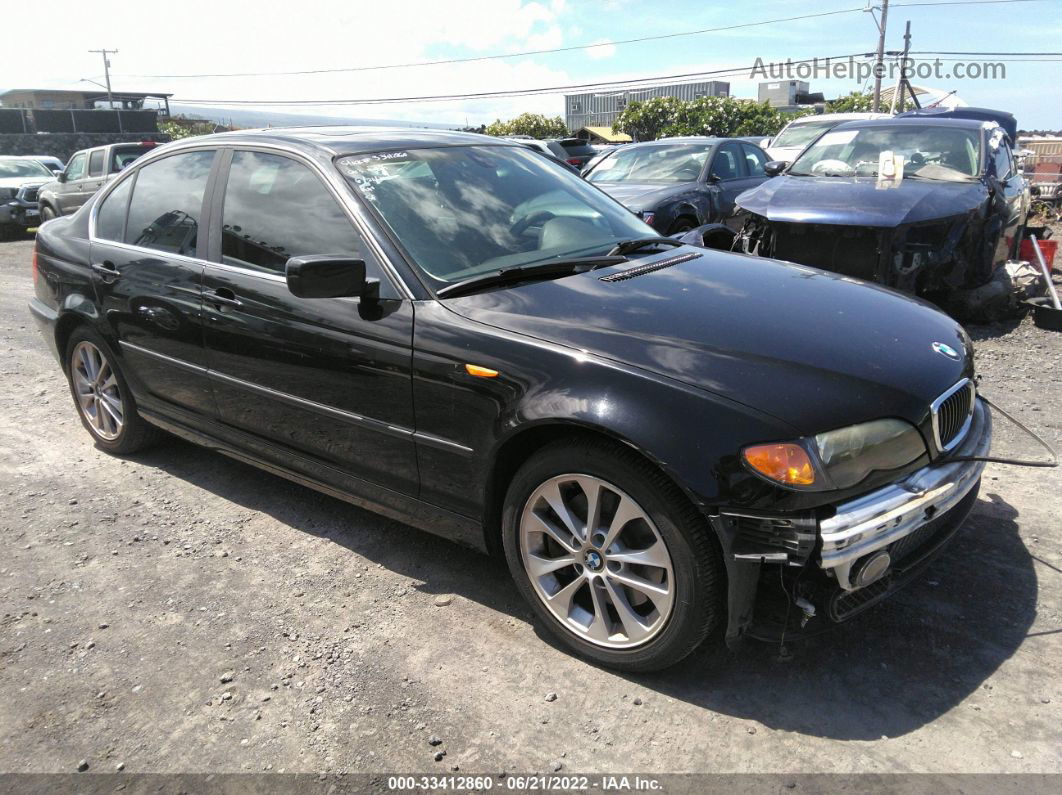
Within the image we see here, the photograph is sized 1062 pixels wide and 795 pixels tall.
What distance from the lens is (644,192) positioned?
30.3 ft

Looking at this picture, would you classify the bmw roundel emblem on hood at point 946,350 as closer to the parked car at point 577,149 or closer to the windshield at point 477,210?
the windshield at point 477,210

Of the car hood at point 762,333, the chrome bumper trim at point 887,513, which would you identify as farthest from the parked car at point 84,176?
the chrome bumper trim at point 887,513

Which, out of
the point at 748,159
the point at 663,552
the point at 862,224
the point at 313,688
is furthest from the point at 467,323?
the point at 748,159

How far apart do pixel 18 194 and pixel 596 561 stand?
1851cm

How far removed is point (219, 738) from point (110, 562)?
1.45 metres

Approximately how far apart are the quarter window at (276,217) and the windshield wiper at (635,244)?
3.74 feet

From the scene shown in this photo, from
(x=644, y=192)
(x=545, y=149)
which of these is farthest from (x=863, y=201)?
(x=644, y=192)

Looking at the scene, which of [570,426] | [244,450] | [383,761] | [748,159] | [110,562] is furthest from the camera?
[748,159]

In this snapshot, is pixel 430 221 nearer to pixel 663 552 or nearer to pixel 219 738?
pixel 663 552

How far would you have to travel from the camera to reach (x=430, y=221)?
10.6 feet

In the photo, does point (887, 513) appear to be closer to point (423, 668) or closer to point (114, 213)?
point (423, 668)

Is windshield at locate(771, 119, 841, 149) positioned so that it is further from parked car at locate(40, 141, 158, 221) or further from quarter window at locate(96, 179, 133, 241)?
quarter window at locate(96, 179, 133, 241)

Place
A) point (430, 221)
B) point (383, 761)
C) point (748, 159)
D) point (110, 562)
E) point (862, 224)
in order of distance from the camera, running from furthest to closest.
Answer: point (748, 159)
point (862, 224)
point (110, 562)
point (430, 221)
point (383, 761)

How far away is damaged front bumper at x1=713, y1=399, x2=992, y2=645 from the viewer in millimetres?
2262
